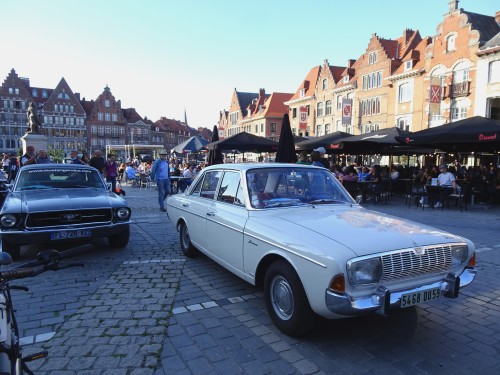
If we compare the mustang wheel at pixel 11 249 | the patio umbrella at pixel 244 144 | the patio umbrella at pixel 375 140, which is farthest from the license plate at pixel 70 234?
the patio umbrella at pixel 375 140

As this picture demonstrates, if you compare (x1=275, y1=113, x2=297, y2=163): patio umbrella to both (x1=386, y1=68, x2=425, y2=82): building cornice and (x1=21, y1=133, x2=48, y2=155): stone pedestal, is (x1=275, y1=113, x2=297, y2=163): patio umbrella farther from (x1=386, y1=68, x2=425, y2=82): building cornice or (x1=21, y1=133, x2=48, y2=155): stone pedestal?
(x1=386, y1=68, x2=425, y2=82): building cornice

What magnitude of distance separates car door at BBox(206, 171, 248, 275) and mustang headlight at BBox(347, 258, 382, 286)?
147 centimetres

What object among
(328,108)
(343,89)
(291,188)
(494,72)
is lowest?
(291,188)

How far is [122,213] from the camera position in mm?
6102

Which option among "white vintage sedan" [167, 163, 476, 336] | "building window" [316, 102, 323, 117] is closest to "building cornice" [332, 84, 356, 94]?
"building window" [316, 102, 323, 117]

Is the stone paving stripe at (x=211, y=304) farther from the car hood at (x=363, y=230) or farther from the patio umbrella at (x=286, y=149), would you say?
the patio umbrella at (x=286, y=149)

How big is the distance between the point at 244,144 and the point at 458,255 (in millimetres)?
11296

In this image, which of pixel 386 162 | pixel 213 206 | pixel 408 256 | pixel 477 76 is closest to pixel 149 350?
pixel 213 206

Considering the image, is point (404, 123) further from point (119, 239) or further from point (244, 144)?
point (119, 239)

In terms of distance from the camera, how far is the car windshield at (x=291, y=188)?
4.24 meters

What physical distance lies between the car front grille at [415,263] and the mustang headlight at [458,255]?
0.26 ft

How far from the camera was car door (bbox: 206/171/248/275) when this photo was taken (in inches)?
162

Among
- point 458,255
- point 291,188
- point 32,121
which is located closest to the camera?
point 458,255

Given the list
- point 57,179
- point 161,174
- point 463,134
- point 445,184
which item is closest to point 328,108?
point 445,184
